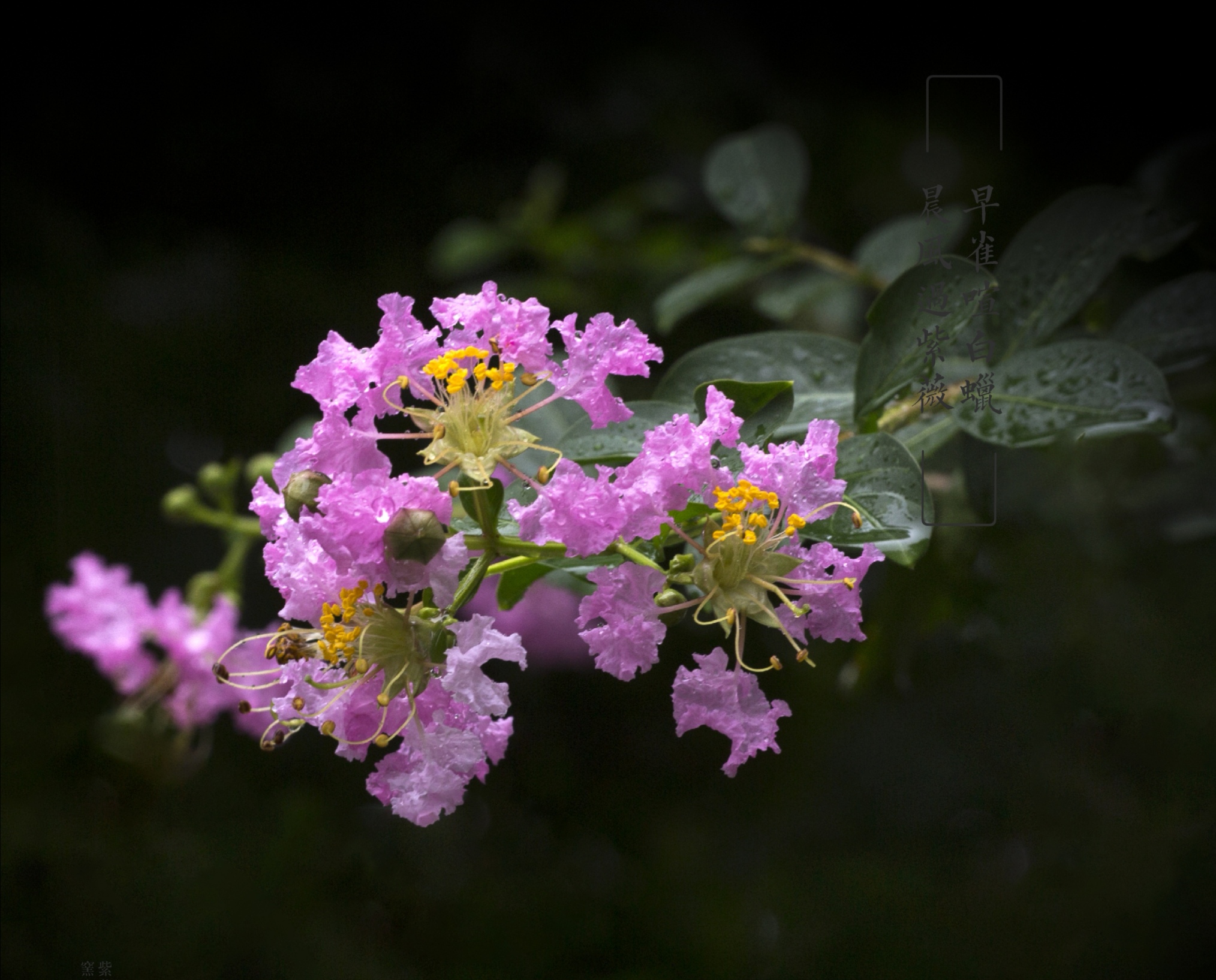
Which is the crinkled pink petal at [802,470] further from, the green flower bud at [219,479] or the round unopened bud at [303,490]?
the green flower bud at [219,479]

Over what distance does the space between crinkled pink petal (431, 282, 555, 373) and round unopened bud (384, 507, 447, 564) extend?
4.2 inches

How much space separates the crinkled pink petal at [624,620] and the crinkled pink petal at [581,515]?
3 centimetres

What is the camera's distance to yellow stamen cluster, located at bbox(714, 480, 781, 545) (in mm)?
470

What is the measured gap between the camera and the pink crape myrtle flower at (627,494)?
452 millimetres

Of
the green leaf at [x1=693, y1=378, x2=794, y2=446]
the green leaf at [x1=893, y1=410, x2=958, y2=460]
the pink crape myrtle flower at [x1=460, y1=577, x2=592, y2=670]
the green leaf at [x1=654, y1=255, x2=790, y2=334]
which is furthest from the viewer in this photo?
the pink crape myrtle flower at [x1=460, y1=577, x2=592, y2=670]

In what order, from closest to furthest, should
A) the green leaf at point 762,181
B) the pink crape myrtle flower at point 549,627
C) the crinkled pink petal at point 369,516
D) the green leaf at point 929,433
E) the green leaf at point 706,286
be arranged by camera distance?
the crinkled pink petal at point 369,516 → the green leaf at point 929,433 → the green leaf at point 706,286 → the green leaf at point 762,181 → the pink crape myrtle flower at point 549,627

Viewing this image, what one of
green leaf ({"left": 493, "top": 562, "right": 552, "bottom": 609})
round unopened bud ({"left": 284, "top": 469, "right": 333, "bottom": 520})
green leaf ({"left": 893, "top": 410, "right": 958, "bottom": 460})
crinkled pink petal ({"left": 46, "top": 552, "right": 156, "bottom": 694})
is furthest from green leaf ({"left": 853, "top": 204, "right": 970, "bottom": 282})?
crinkled pink petal ({"left": 46, "top": 552, "right": 156, "bottom": 694})

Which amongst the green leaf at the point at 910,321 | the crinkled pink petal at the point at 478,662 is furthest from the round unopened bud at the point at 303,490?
the green leaf at the point at 910,321

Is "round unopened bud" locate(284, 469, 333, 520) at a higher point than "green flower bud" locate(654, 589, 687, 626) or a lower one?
higher

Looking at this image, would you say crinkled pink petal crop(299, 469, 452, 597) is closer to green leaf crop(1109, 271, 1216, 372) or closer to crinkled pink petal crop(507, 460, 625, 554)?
crinkled pink petal crop(507, 460, 625, 554)

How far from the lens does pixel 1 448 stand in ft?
5.47

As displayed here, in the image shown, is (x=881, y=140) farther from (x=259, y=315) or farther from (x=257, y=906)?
(x=257, y=906)

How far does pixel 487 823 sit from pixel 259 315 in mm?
1035

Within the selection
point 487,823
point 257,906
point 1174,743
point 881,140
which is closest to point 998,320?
point 1174,743
